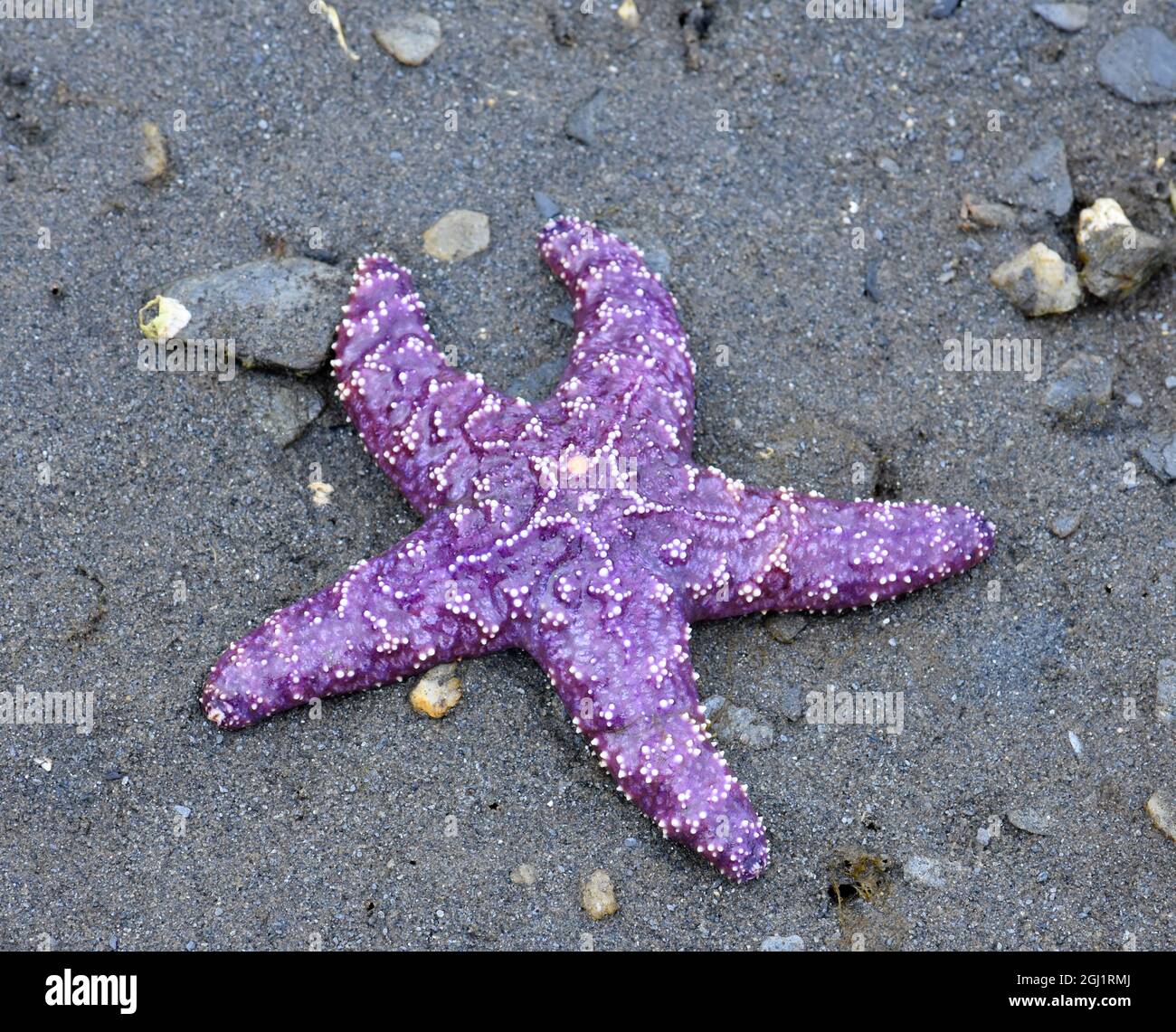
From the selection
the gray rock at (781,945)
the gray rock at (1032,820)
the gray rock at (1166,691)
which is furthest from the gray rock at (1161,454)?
the gray rock at (781,945)

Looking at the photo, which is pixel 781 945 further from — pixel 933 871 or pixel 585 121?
pixel 585 121

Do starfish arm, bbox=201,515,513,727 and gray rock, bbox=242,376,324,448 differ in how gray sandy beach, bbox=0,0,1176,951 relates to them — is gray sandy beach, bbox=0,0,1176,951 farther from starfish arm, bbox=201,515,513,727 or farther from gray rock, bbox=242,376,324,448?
starfish arm, bbox=201,515,513,727

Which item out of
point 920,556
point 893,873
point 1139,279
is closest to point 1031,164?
point 1139,279

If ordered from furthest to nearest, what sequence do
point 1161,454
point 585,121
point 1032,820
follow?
1. point 585,121
2. point 1161,454
3. point 1032,820

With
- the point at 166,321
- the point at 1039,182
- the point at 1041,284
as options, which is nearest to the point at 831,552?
the point at 1041,284

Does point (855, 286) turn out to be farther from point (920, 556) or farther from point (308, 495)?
point (308, 495)

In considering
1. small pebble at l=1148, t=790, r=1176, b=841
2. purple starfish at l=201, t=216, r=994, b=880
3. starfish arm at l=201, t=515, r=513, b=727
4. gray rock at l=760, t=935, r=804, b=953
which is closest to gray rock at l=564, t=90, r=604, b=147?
purple starfish at l=201, t=216, r=994, b=880
